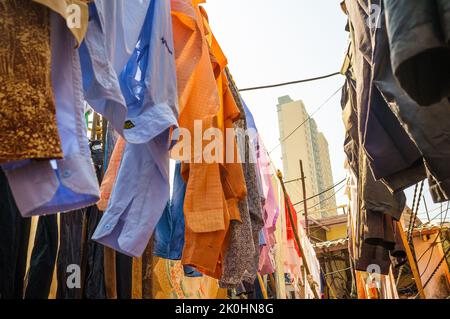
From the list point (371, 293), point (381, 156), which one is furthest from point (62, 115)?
point (371, 293)

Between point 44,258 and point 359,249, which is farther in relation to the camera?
point 359,249

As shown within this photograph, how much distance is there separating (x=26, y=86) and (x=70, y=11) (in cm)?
28

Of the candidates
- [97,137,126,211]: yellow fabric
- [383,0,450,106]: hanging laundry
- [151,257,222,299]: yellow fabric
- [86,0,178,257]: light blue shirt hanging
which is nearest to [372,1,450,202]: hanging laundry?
[383,0,450,106]: hanging laundry

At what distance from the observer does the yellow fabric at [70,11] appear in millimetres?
951

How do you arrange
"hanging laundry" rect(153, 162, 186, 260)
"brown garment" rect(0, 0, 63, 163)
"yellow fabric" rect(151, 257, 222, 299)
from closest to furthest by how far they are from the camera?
"brown garment" rect(0, 0, 63, 163)
"hanging laundry" rect(153, 162, 186, 260)
"yellow fabric" rect(151, 257, 222, 299)

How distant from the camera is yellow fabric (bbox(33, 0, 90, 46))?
0.95 m

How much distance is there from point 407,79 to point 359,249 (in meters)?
2.52

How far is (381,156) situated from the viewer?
167cm

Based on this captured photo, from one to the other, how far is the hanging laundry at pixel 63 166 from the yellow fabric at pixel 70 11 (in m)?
0.05

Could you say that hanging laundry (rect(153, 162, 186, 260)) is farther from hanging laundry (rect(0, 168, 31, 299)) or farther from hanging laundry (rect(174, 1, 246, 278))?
hanging laundry (rect(0, 168, 31, 299))

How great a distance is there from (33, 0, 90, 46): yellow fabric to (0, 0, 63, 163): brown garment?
6 cm

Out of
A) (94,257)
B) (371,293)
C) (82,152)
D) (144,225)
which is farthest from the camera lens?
(371,293)

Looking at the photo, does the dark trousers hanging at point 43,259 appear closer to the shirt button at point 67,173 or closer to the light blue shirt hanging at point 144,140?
the light blue shirt hanging at point 144,140
